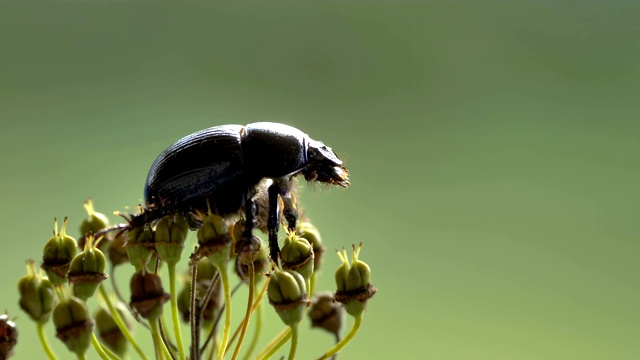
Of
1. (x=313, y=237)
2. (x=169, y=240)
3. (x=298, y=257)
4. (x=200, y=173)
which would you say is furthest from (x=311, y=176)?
(x=169, y=240)

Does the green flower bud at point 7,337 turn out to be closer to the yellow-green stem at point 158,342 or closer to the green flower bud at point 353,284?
the yellow-green stem at point 158,342

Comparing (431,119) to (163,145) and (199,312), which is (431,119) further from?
(199,312)

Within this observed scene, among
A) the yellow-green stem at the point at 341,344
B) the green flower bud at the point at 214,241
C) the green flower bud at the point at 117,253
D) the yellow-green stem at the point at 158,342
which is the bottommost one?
the yellow-green stem at the point at 341,344

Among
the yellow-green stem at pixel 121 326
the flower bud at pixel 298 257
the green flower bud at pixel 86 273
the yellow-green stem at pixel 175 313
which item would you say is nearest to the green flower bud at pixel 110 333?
the yellow-green stem at pixel 121 326

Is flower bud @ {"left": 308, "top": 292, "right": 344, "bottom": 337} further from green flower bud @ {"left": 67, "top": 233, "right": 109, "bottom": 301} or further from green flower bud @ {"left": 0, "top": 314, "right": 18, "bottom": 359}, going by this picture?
green flower bud @ {"left": 0, "top": 314, "right": 18, "bottom": 359}

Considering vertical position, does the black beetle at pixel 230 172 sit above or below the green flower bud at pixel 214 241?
above

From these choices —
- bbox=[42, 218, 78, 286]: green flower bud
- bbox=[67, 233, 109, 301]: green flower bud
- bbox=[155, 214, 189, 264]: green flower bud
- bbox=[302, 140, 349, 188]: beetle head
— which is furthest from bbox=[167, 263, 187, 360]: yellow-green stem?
bbox=[302, 140, 349, 188]: beetle head
